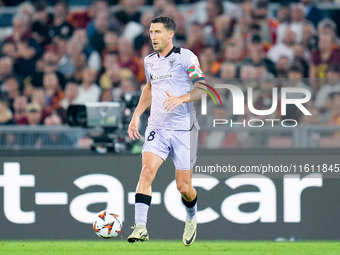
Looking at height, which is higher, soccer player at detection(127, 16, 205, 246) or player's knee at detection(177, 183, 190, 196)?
soccer player at detection(127, 16, 205, 246)

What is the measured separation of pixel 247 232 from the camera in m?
8.77

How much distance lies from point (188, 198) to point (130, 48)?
4980 mm

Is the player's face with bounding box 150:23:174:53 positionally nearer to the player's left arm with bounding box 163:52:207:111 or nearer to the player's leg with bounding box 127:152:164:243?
the player's left arm with bounding box 163:52:207:111

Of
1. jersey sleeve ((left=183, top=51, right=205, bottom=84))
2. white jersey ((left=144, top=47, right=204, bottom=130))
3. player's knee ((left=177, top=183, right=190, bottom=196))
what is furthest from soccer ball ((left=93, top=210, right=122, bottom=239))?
jersey sleeve ((left=183, top=51, right=205, bottom=84))

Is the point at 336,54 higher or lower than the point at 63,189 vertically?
higher

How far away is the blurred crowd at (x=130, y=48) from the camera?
11188mm

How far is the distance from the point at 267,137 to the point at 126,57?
386 centimetres

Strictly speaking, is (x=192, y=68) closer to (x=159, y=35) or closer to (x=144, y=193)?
(x=159, y=35)

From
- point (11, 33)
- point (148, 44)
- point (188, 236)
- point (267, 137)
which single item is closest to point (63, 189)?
point (188, 236)
